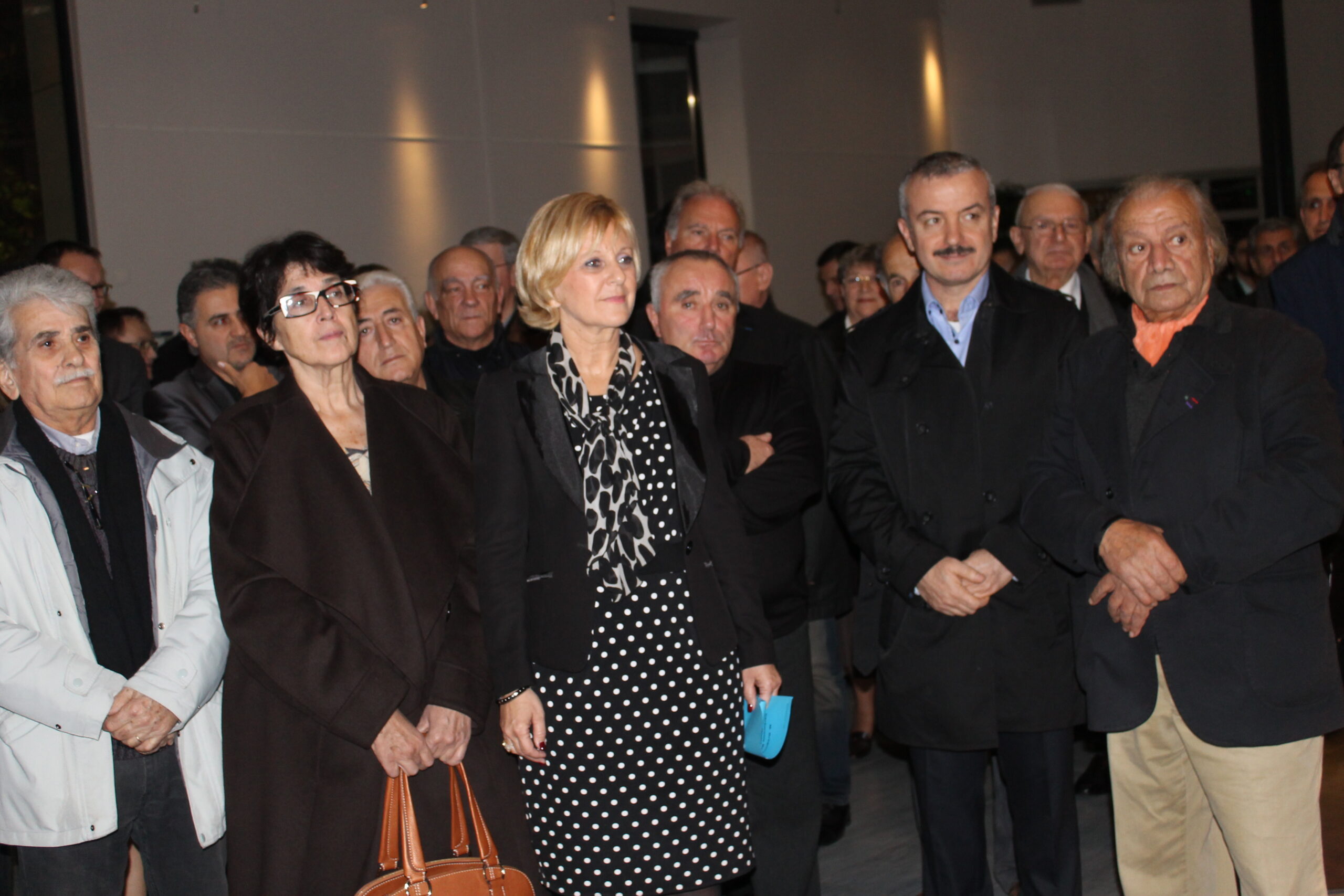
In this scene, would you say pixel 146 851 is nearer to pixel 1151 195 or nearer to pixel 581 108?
pixel 1151 195

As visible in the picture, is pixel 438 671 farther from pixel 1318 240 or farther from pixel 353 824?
pixel 1318 240

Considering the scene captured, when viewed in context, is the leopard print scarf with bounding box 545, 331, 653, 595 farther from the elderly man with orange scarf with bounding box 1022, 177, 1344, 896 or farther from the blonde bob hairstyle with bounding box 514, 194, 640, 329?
the elderly man with orange scarf with bounding box 1022, 177, 1344, 896

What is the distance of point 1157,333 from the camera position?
2691 millimetres

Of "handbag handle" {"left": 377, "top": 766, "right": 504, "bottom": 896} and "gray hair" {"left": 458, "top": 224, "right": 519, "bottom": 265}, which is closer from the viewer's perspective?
"handbag handle" {"left": 377, "top": 766, "right": 504, "bottom": 896}

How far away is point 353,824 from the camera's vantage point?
8.14 feet

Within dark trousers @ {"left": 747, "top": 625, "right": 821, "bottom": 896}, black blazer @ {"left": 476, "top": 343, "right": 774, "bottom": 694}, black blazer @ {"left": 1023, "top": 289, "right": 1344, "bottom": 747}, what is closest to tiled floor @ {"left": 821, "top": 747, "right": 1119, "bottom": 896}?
dark trousers @ {"left": 747, "top": 625, "right": 821, "bottom": 896}

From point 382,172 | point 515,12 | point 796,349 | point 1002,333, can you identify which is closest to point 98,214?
point 382,172

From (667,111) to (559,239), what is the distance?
7860mm

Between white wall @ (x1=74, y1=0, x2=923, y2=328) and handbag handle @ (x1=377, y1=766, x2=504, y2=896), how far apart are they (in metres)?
4.56

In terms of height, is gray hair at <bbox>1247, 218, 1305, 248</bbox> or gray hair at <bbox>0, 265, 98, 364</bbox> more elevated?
gray hair at <bbox>1247, 218, 1305, 248</bbox>

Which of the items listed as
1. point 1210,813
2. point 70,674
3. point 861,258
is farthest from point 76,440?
point 861,258

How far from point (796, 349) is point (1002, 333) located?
3.37 feet

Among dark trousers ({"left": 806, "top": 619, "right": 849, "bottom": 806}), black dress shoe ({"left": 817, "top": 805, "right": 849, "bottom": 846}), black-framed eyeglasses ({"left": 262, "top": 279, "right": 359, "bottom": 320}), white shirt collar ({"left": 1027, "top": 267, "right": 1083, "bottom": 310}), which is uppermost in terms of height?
black-framed eyeglasses ({"left": 262, "top": 279, "right": 359, "bottom": 320})

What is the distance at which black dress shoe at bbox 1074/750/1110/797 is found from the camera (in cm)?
411
